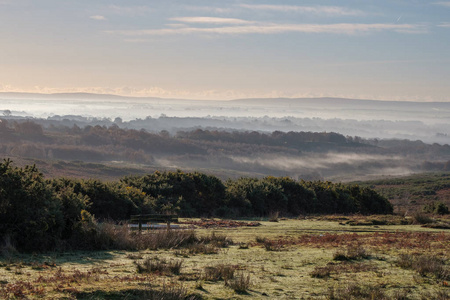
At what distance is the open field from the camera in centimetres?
818

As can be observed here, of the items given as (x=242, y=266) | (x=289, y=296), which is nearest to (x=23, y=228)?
(x=242, y=266)

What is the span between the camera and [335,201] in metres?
36.8

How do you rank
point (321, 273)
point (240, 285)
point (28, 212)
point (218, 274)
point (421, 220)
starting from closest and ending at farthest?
1. point (240, 285)
2. point (218, 274)
3. point (321, 273)
4. point (28, 212)
5. point (421, 220)

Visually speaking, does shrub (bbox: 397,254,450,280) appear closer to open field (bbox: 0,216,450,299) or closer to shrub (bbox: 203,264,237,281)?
open field (bbox: 0,216,450,299)

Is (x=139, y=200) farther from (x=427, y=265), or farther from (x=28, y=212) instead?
(x=427, y=265)

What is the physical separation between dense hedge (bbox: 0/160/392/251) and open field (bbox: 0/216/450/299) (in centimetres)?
131

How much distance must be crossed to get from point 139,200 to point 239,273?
17.6 meters

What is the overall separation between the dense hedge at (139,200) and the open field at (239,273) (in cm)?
131

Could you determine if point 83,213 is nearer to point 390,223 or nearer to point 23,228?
point 23,228

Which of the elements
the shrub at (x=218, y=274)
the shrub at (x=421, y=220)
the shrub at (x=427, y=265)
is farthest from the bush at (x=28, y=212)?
the shrub at (x=421, y=220)

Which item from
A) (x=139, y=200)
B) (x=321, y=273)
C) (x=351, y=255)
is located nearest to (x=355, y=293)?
(x=321, y=273)

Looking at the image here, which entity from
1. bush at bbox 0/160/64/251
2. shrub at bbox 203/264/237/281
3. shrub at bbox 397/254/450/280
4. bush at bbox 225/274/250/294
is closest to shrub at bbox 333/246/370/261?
shrub at bbox 397/254/450/280

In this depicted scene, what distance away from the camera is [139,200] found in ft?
88.6

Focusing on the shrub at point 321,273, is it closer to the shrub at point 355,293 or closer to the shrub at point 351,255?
the shrub at point 355,293
